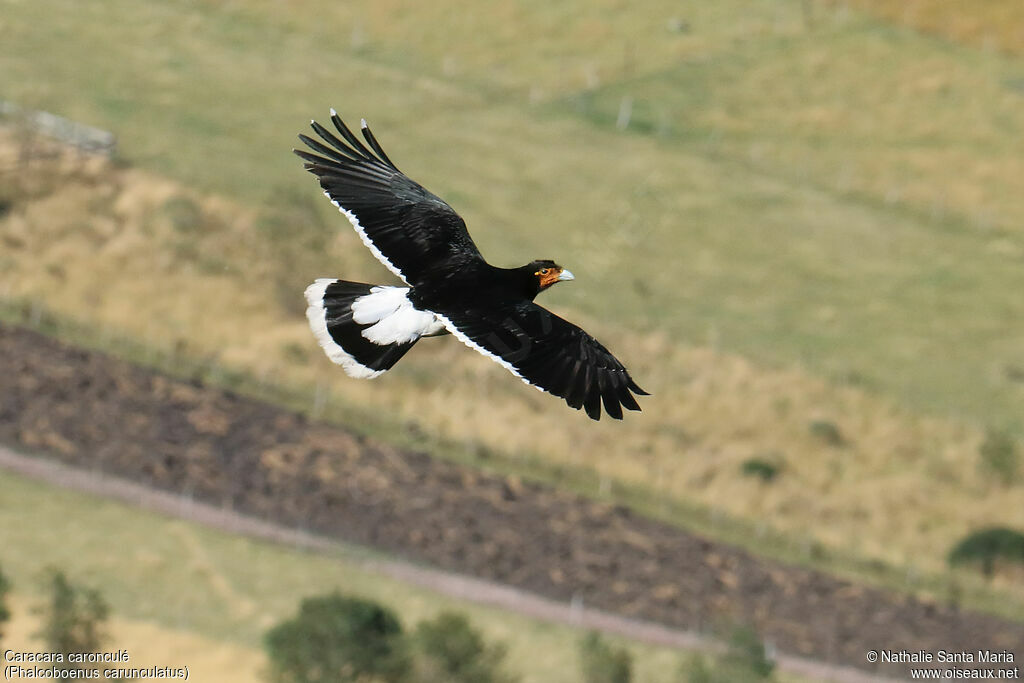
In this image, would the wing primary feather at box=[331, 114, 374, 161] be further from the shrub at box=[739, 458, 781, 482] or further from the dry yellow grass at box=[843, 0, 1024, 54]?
the dry yellow grass at box=[843, 0, 1024, 54]

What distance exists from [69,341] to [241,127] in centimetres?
2444

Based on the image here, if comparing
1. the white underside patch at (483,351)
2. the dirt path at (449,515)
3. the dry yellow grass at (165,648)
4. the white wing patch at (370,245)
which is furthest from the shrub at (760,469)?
the white underside patch at (483,351)

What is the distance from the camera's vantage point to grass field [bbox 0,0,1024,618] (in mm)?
56031

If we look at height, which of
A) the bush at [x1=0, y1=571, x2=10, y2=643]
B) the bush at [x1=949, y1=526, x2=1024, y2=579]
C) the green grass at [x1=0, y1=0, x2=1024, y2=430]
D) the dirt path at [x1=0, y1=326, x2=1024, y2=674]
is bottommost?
the bush at [x1=0, y1=571, x2=10, y2=643]

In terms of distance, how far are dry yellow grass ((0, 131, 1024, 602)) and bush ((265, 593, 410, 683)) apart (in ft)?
55.7

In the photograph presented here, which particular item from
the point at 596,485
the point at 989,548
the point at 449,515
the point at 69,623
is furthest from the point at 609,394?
the point at 989,548

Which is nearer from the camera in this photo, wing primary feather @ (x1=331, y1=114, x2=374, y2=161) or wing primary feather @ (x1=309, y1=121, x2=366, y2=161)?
wing primary feather @ (x1=331, y1=114, x2=374, y2=161)

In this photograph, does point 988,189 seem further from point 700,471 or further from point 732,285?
point 700,471

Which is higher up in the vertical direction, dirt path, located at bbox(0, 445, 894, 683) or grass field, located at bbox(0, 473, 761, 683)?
dirt path, located at bbox(0, 445, 894, 683)

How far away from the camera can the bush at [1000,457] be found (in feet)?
187

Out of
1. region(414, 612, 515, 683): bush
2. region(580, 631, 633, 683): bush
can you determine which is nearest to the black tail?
region(414, 612, 515, 683): bush

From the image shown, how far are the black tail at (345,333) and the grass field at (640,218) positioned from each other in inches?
1173

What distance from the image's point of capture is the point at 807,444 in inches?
2240

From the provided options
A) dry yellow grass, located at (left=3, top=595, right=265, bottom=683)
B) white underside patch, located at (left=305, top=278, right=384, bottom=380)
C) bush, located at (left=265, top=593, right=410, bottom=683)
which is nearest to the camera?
white underside patch, located at (left=305, top=278, right=384, bottom=380)
